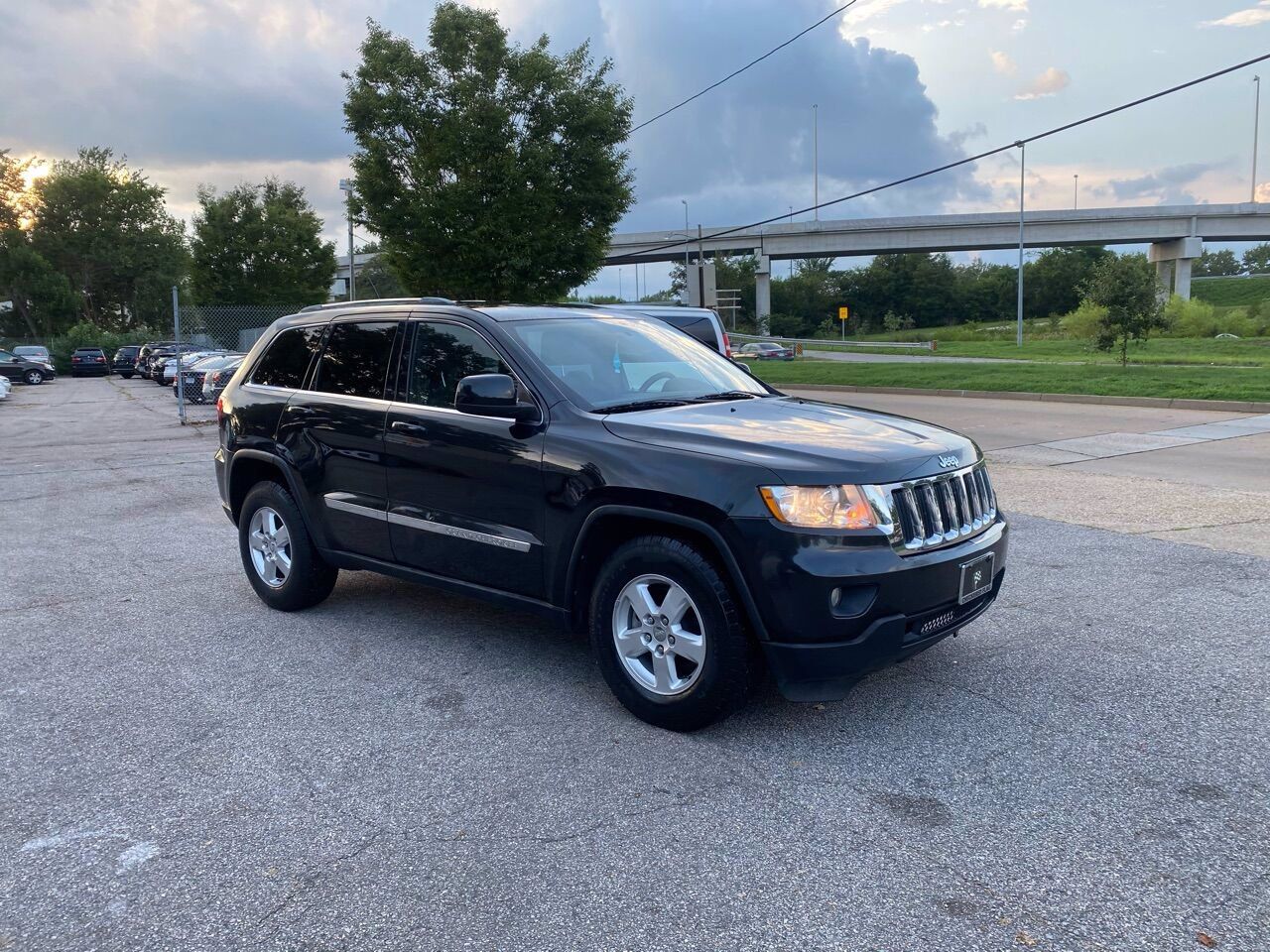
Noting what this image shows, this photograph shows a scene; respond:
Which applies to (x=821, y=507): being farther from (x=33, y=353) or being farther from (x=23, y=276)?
(x=23, y=276)

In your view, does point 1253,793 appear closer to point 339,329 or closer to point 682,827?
point 682,827

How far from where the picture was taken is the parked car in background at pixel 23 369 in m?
42.5

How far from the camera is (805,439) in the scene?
403 centimetres

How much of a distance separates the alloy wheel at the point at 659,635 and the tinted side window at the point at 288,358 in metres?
2.82

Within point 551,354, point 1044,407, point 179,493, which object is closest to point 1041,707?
point 551,354

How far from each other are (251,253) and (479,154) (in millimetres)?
37617

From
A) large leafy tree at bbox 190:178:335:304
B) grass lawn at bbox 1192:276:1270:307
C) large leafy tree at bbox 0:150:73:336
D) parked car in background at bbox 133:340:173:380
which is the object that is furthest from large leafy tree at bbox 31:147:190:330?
grass lawn at bbox 1192:276:1270:307

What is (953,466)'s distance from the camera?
13.5ft

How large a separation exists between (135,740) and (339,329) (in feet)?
8.34

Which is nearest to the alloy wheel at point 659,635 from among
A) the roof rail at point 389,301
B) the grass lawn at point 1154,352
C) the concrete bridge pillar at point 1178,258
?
the roof rail at point 389,301

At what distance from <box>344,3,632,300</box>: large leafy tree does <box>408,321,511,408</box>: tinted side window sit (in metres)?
19.4

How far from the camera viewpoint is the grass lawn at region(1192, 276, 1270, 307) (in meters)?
93.0

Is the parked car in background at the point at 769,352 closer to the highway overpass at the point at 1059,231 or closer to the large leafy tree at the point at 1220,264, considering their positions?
the highway overpass at the point at 1059,231

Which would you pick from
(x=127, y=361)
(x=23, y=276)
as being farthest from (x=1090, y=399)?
(x=23, y=276)
